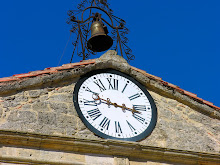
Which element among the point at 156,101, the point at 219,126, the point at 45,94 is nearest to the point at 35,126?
the point at 45,94

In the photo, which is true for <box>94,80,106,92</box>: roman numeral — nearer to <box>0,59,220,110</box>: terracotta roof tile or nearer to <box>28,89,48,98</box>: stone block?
<box>0,59,220,110</box>: terracotta roof tile

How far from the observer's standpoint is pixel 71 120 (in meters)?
8.83

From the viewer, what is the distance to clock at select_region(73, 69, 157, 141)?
898 cm

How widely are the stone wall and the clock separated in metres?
0.11

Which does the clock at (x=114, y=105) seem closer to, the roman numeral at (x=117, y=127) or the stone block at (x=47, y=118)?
→ the roman numeral at (x=117, y=127)

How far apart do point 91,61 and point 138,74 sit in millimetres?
761

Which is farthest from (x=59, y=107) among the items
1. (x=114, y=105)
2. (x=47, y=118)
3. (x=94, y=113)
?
Result: (x=114, y=105)

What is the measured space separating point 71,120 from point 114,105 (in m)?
0.78

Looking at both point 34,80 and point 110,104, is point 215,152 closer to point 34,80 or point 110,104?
point 110,104

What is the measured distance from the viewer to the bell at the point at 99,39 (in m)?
10.7

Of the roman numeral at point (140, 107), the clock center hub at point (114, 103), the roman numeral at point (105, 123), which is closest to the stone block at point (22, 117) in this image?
the roman numeral at point (105, 123)

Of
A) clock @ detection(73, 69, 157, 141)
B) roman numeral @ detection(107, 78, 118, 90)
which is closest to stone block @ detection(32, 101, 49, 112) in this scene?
clock @ detection(73, 69, 157, 141)

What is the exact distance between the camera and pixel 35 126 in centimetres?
853

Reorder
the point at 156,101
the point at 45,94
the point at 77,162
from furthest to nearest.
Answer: the point at 156,101, the point at 45,94, the point at 77,162
